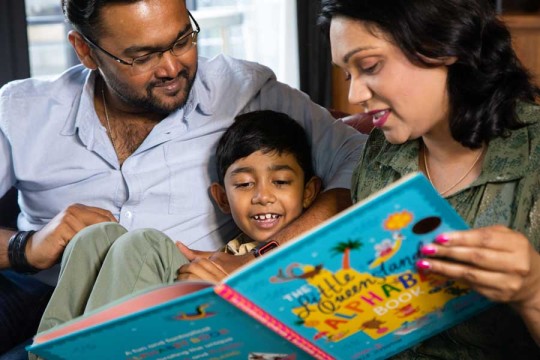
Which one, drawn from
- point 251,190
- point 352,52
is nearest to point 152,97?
point 251,190

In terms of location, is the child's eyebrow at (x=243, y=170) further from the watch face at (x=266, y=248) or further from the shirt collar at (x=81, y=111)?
the shirt collar at (x=81, y=111)

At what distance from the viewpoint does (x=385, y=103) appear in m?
1.50

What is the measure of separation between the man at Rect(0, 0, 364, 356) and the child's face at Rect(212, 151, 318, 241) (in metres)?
0.11

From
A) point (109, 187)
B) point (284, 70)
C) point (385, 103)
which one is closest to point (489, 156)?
point (385, 103)

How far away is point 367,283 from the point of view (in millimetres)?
1295

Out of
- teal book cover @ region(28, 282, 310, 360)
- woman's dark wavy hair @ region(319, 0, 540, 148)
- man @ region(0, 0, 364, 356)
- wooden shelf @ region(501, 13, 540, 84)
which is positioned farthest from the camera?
wooden shelf @ region(501, 13, 540, 84)

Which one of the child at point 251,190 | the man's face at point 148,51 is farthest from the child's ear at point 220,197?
→ the man's face at point 148,51

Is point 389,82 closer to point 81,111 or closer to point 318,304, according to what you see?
point 318,304

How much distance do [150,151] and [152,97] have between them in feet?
0.51

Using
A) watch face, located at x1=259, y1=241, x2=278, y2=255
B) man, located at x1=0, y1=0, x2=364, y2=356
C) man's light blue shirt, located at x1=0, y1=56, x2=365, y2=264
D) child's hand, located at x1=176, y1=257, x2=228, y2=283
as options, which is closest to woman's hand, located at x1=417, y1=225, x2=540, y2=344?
child's hand, located at x1=176, y1=257, x2=228, y2=283

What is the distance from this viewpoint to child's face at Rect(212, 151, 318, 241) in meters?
2.09

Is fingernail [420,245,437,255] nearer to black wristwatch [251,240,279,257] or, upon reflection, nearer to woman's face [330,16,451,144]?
woman's face [330,16,451,144]

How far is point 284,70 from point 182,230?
85.7 inches

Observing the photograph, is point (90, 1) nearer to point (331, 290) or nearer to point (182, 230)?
point (182, 230)
